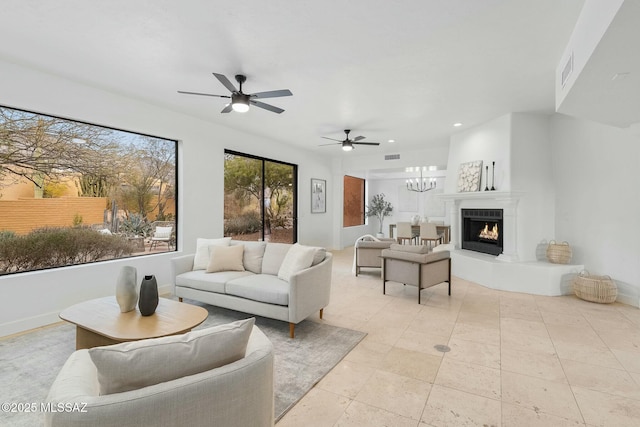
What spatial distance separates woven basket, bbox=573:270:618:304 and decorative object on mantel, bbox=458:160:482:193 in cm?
205

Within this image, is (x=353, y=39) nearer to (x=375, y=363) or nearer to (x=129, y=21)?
(x=129, y=21)

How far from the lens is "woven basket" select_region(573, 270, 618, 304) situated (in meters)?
4.09

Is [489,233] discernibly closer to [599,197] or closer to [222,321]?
[599,197]

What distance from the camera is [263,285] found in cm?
328

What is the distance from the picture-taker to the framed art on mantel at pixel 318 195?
8.12m

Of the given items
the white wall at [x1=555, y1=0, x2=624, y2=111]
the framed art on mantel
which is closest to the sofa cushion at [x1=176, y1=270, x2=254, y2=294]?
the white wall at [x1=555, y1=0, x2=624, y2=111]

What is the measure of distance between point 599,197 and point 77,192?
734cm

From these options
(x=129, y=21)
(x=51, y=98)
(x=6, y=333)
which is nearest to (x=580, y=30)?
(x=129, y=21)

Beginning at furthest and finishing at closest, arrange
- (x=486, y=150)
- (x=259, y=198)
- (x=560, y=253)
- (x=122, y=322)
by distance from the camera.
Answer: (x=259, y=198) < (x=486, y=150) < (x=560, y=253) < (x=122, y=322)

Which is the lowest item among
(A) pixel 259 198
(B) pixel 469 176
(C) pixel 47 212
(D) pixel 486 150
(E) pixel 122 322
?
(E) pixel 122 322

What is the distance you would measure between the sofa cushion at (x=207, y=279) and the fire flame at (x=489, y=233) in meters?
4.55

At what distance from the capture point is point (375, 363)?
2564 millimetres

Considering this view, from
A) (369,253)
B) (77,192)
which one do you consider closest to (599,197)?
(369,253)

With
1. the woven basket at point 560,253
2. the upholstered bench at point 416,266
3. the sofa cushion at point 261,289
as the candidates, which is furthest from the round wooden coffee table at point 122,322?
the woven basket at point 560,253
